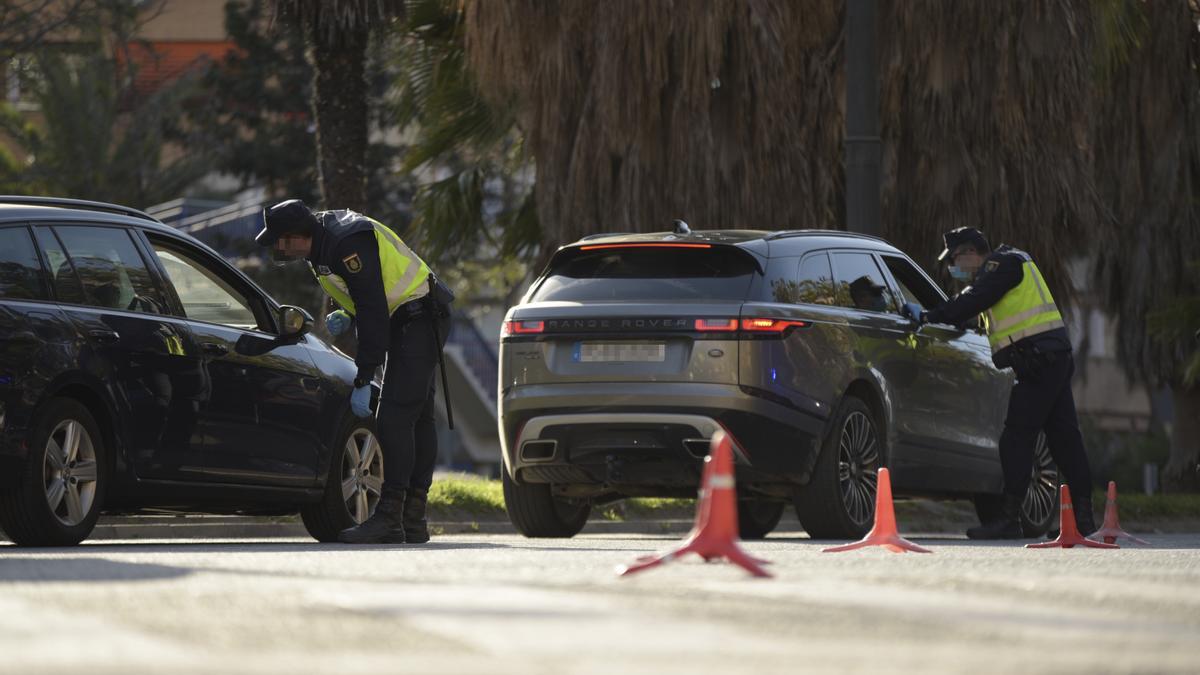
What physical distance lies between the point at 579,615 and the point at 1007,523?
6840 millimetres

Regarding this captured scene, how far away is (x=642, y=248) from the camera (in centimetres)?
1194

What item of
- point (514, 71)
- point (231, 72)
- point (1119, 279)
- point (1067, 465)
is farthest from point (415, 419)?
point (231, 72)

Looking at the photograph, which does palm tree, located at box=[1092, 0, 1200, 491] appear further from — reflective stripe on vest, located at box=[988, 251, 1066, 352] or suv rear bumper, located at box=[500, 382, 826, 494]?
suv rear bumper, located at box=[500, 382, 826, 494]

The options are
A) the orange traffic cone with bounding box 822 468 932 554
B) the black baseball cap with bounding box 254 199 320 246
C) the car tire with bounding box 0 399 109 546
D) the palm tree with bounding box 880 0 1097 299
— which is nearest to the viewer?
the car tire with bounding box 0 399 109 546

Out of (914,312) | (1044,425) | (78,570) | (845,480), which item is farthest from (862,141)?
(78,570)

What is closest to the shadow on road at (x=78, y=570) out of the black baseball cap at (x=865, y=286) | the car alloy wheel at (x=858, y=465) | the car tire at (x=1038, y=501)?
the car alloy wheel at (x=858, y=465)

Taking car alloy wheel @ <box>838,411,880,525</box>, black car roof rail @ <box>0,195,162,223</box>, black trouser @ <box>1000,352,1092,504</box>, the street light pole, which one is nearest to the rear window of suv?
car alloy wheel @ <box>838,411,880,525</box>

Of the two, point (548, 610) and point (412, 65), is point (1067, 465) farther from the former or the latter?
point (412, 65)

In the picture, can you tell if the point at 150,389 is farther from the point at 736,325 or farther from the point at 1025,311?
the point at 1025,311

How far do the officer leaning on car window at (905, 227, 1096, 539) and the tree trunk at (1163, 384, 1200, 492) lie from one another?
1300 centimetres

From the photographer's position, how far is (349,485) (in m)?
12.2

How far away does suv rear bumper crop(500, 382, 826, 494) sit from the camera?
37.5 feet

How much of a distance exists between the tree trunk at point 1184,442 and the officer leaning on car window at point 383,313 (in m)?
15.4

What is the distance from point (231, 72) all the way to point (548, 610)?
32999mm
